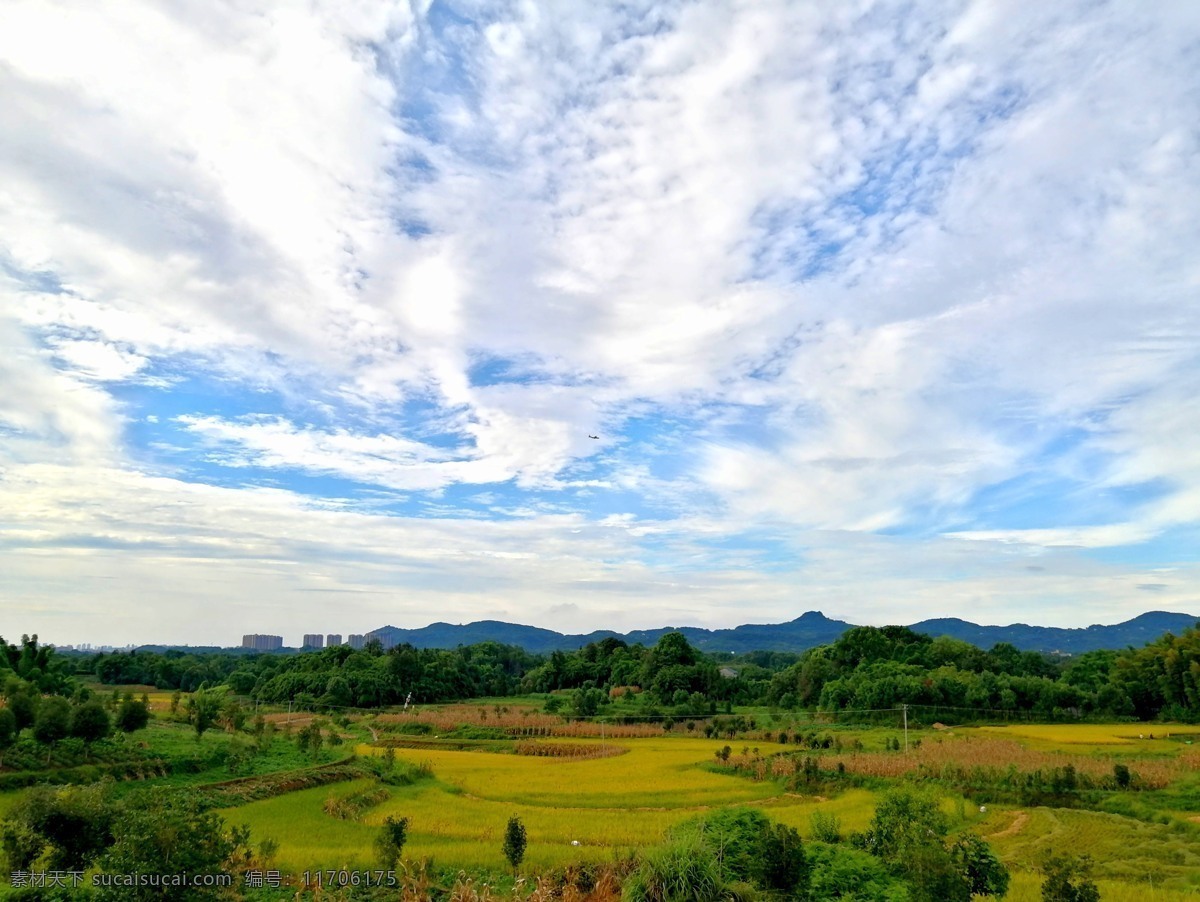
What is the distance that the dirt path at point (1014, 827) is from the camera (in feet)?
75.8

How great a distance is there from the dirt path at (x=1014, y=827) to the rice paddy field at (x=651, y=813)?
0.19ft

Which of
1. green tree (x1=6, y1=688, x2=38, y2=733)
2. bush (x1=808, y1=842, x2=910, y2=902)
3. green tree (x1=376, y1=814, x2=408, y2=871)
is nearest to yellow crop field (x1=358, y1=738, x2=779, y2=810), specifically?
green tree (x1=376, y1=814, x2=408, y2=871)

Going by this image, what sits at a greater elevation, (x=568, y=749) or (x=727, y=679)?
(x=727, y=679)

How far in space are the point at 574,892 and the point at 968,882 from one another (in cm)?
749

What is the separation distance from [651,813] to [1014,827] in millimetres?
12021

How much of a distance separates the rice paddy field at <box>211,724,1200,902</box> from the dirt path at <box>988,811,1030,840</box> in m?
0.06

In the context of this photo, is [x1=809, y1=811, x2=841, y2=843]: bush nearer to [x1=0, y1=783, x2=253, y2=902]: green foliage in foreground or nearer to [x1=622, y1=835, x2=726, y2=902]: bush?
[x1=622, y1=835, x2=726, y2=902]: bush

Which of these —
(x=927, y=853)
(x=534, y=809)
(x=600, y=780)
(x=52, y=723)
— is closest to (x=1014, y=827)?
(x=927, y=853)

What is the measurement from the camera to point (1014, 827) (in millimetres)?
24266

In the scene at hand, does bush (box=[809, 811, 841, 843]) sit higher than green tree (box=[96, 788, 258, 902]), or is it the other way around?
green tree (box=[96, 788, 258, 902])

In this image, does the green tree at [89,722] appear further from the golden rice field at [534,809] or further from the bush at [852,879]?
the bush at [852,879]

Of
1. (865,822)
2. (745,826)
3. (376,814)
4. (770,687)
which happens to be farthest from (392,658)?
(745,826)

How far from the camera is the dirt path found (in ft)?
75.8

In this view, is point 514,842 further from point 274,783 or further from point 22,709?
point 22,709
